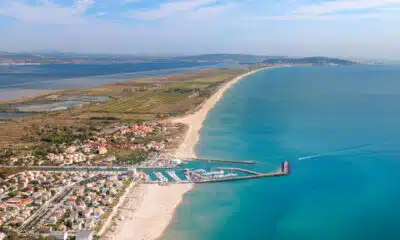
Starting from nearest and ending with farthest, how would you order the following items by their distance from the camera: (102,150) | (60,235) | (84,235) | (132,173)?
(84,235)
(60,235)
(132,173)
(102,150)

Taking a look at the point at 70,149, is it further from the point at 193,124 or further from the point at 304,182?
the point at 304,182

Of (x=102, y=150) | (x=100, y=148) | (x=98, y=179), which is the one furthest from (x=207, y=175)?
(x=100, y=148)

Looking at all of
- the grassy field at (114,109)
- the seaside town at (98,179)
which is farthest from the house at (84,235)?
the grassy field at (114,109)

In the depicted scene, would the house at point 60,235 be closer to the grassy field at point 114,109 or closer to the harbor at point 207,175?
the harbor at point 207,175

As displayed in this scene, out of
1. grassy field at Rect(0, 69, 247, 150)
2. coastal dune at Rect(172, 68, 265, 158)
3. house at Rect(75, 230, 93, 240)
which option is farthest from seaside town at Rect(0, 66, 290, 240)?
grassy field at Rect(0, 69, 247, 150)

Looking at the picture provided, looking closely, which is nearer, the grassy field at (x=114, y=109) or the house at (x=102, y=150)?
the house at (x=102, y=150)

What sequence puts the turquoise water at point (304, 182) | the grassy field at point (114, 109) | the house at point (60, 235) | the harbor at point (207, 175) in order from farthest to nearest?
the grassy field at point (114, 109) → the harbor at point (207, 175) → the turquoise water at point (304, 182) → the house at point (60, 235)

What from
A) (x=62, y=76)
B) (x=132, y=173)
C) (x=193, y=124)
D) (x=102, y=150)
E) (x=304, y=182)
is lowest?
(x=304, y=182)
